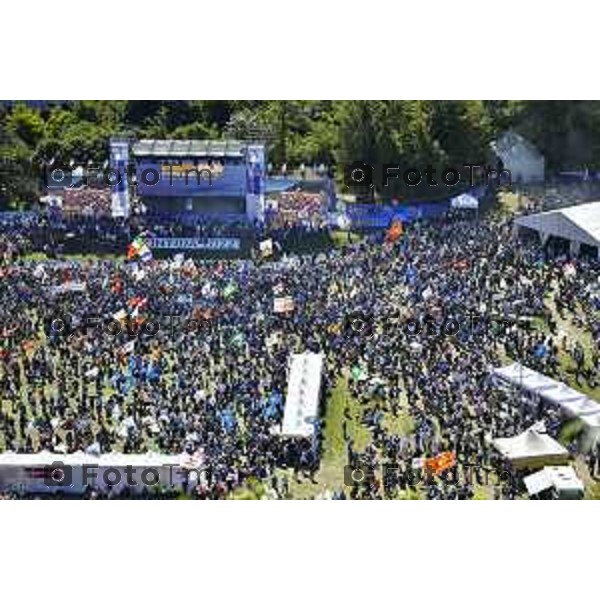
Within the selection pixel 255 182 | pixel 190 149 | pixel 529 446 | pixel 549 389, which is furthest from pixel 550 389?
pixel 190 149

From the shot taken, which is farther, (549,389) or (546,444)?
(549,389)

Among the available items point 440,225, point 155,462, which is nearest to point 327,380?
point 155,462

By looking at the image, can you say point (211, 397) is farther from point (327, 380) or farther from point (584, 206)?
point (584, 206)

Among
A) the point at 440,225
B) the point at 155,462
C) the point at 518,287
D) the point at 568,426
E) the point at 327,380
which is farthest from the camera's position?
the point at 440,225

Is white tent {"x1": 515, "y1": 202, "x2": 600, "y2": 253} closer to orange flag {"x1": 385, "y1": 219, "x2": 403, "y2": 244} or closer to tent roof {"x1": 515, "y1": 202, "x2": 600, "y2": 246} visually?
tent roof {"x1": 515, "y1": 202, "x2": 600, "y2": 246}

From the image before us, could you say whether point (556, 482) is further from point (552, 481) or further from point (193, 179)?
point (193, 179)

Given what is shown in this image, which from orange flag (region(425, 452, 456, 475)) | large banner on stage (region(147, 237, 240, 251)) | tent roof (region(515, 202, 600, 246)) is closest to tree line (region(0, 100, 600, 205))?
tent roof (region(515, 202, 600, 246))
